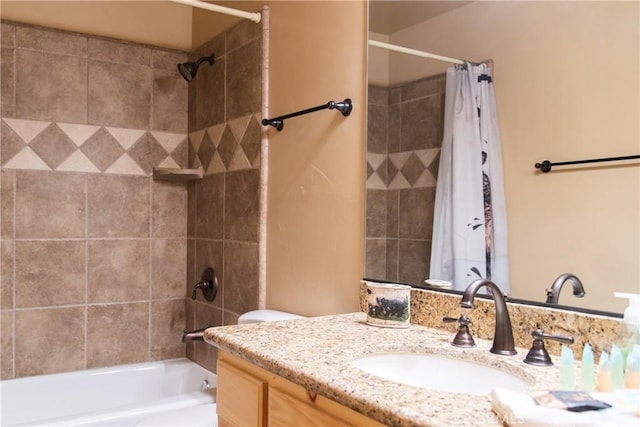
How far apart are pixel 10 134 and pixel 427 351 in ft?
7.37

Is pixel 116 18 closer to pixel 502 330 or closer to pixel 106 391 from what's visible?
pixel 106 391

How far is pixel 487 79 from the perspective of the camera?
135 cm

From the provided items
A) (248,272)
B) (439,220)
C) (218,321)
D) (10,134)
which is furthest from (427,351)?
(10,134)

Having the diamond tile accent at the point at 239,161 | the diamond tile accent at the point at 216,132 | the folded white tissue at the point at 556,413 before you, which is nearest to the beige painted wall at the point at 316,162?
the diamond tile accent at the point at 239,161

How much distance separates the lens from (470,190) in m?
1.41

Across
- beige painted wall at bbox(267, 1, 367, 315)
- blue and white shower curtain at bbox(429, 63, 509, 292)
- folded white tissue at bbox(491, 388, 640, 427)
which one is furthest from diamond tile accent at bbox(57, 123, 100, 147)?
folded white tissue at bbox(491, 388, 640, 427)

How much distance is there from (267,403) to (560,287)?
2.21 ft

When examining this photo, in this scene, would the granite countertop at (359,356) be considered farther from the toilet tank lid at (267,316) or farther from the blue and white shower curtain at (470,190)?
the toilet tank lid at (267,316)

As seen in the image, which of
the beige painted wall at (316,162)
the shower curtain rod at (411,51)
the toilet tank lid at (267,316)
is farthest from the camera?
the toilet tank lid at (267,316)

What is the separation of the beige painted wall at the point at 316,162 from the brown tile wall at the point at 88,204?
92 centimetres

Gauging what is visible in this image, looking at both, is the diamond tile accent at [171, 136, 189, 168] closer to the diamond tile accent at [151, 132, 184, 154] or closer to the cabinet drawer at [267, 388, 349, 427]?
the diamond tile accent at [151, 132, 184, 154]

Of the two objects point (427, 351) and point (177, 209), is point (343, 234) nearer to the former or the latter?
point (427, 351)

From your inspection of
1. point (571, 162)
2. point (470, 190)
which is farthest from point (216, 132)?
point (571, 162)

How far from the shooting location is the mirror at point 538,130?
3.54 feet
